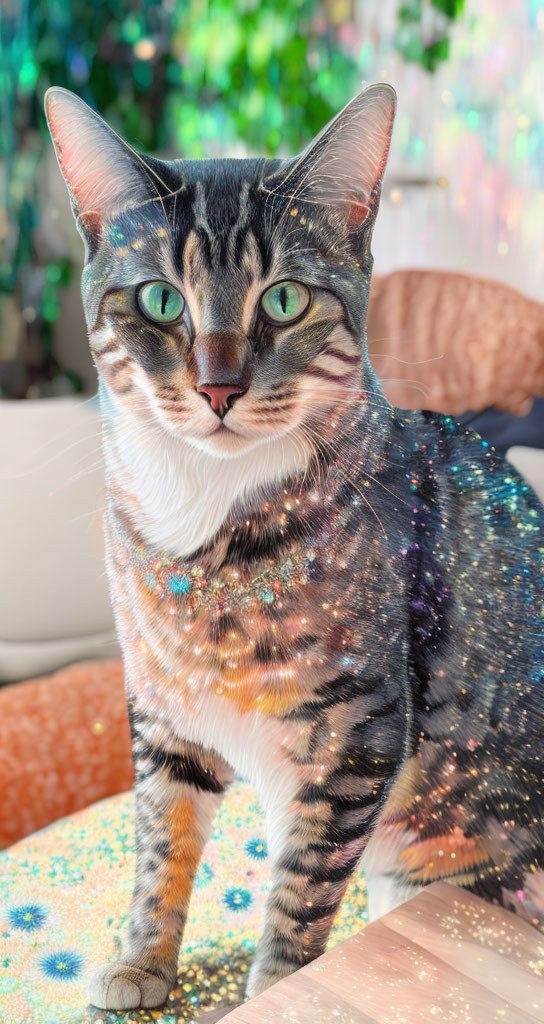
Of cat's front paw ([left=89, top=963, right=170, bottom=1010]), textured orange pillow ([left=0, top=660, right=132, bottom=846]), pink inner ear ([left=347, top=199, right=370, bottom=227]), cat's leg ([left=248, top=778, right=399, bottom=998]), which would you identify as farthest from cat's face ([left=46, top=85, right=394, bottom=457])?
textured orange pillow ([left=0, top=660, right=132, bottom=846])

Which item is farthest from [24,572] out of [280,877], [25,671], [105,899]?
[280,877]

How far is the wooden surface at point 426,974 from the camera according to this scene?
1.41 feet

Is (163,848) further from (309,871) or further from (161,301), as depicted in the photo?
(161,301)

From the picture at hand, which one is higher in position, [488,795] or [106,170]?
[106,170]

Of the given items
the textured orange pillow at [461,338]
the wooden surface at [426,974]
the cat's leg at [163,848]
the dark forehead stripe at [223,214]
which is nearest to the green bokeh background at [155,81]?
the textured orange pillow at [461,338]

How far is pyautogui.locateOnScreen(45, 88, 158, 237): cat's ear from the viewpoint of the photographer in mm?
403

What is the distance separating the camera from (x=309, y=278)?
1.35 feet

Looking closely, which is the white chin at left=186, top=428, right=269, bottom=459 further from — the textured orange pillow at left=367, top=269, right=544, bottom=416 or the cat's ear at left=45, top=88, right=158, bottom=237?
the textured orange pillow at left=367, top=269, right=544, bottom=416

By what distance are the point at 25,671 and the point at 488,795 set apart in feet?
2.01

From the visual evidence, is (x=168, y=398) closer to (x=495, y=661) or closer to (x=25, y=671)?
(x=495, y=661)

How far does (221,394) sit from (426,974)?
1.10ft

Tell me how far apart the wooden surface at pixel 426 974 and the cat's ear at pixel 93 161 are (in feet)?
1.35

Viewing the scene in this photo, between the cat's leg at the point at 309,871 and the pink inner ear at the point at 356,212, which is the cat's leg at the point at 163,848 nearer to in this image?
the cat's leg at the point at 309,871

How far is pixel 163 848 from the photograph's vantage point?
1.72 feet
